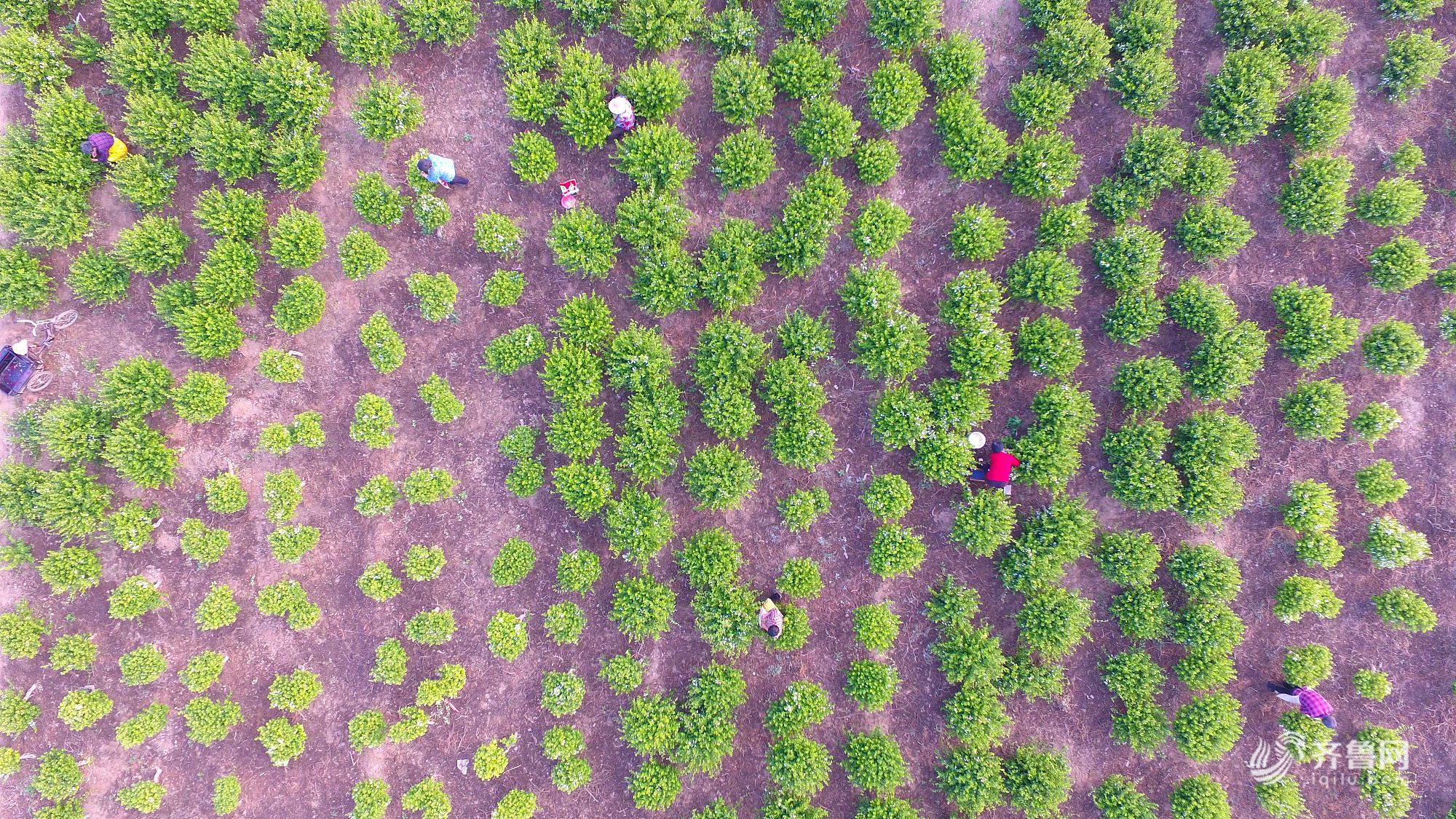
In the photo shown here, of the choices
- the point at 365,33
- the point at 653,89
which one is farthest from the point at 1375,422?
the point at 365,33

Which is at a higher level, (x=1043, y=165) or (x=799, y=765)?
(x=1043, y=165)

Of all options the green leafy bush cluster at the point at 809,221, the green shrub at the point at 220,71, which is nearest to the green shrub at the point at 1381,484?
the green leafy bush cluster at the point at 809,221

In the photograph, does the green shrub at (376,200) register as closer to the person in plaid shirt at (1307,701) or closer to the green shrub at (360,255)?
the green shrub at (360,255)

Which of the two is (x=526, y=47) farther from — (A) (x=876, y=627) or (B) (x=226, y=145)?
(A) (x=876, y=627)

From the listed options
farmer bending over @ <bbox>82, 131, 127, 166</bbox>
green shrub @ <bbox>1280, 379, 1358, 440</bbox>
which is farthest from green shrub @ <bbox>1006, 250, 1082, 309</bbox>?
farmer bending over @ <bbox>82, 131, 127, 166</bbox>

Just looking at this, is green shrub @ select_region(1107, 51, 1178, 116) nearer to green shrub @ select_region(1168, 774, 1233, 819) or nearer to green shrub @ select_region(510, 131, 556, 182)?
green shrub @ select_region(510, 131, 556, 182)

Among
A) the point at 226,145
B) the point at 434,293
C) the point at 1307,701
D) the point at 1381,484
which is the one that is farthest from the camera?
the point at 1307,701
